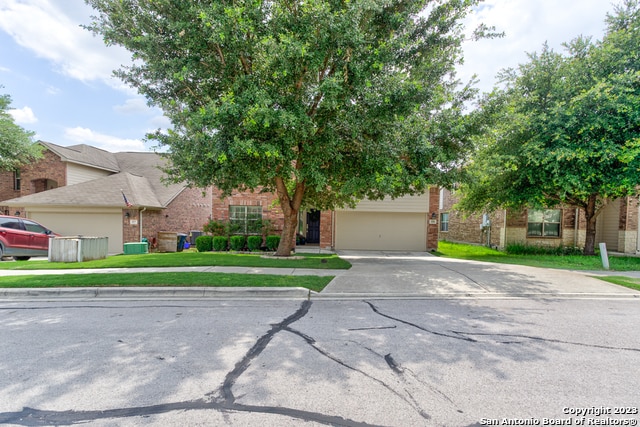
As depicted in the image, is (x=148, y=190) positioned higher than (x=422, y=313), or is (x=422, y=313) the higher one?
(x=148, y=190)

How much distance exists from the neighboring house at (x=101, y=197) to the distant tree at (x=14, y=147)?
550mm

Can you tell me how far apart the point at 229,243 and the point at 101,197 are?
7.01 metres

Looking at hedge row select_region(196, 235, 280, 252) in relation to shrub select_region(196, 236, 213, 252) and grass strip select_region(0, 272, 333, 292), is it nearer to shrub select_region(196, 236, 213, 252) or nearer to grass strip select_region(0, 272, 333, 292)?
shrub select_region(196, 236, 213, 252)

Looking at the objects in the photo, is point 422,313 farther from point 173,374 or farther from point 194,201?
point 194,201

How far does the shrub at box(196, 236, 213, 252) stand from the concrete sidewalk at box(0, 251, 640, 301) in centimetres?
700

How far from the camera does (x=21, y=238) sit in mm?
12547

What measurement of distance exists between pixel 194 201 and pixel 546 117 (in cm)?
1945

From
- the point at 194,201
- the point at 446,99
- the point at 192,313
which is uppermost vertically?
the point at 446,99

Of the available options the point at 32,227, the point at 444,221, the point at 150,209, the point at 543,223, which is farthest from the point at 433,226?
the point at 32,227

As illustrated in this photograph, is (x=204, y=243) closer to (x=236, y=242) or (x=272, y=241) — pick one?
(x=236, y=242)

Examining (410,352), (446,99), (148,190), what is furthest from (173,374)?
(148,190)

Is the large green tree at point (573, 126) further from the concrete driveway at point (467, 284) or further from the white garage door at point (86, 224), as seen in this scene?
the white garage door at point (86, 224)

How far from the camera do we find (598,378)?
10.9 ft

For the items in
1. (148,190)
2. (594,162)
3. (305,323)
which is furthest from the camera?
(148,190)
